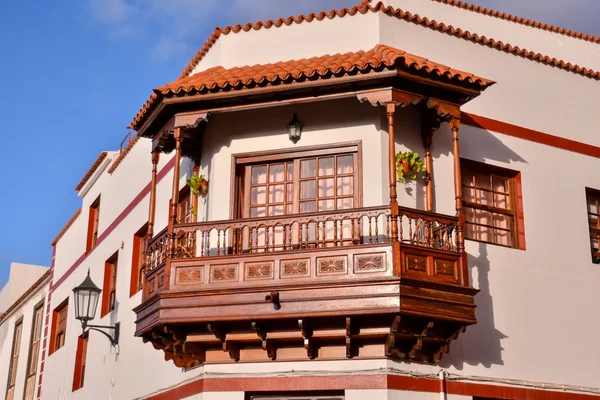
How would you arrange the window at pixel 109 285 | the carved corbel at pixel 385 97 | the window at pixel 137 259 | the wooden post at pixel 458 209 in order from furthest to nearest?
the window at pixel 109 285, the window at pixel 137 259, the carved corbel at pixel 385 97, the wooden post at pixel 458 209

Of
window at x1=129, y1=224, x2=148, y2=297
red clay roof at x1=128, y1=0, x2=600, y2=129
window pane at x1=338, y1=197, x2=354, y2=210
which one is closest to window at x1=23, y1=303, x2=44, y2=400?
window at x1=129, y1=224, x2=148, y2=297

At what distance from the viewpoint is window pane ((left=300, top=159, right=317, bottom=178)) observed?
13.1 meters

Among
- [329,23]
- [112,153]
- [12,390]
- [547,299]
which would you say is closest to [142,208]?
[112,153]

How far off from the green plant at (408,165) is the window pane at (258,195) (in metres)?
2.01

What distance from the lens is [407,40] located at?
45.7ft

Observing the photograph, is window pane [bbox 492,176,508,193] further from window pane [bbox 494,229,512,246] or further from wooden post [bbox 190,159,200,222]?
wooden post [bbox 190,159,200,222]

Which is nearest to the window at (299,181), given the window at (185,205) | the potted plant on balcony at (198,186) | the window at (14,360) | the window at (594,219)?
the potted plant on balcony at (198,186)

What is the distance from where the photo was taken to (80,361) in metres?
19.5

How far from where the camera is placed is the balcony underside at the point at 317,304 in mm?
11273

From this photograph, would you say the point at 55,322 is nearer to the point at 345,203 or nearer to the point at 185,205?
the point at 185,205

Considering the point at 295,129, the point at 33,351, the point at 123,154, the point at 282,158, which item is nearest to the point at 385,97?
the point at 295,129

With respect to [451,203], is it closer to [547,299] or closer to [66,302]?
[547,299]

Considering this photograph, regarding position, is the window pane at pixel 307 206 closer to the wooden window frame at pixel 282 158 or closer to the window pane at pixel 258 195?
the wooden window frame at pixel 282 158

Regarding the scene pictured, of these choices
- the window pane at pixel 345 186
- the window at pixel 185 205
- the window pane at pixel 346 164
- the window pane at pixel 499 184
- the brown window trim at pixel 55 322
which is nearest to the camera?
the window pane at pixel 345 186
